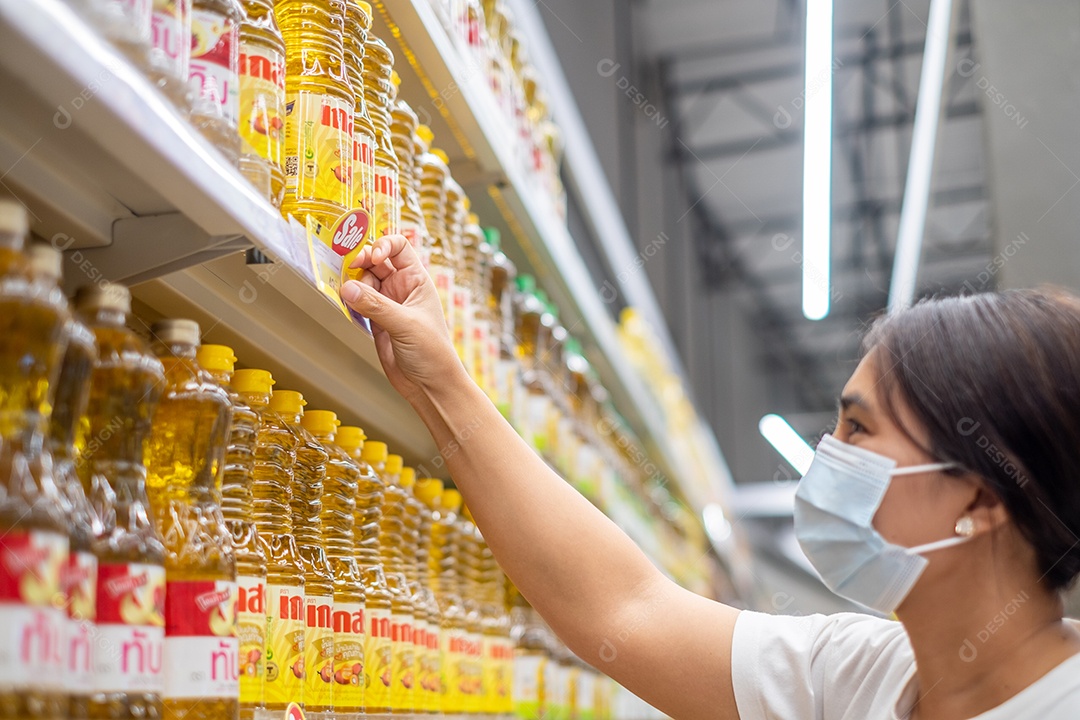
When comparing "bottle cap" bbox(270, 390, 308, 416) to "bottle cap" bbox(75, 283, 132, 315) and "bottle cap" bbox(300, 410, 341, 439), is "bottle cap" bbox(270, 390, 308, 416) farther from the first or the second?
"bottle cap" bbox(75, 283, 132, 315)

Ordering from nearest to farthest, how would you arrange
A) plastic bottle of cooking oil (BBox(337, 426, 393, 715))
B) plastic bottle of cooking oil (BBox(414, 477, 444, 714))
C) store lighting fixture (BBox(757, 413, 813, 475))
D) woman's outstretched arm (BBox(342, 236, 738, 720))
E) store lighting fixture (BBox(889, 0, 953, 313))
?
plastic bottle of cooking oil (BBox(337, 426, 393, 715)) → woman's outstretched arm (BBox(342, 236, 738, 720)) → plastic bottle of cooking oil (BBox(414, 477, 444, 714)) → store lighting fixture (BBox(889, 0, 953, 313)) → store lighting fixture (BBox(757, 413, 813, 475))

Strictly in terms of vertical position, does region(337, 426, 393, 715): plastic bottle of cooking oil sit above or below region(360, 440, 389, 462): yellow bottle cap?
below

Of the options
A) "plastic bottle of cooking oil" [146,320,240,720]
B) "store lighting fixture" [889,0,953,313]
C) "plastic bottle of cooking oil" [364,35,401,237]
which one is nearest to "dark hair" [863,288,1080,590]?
"plastic bottle of cooking oil" [364,35,401,237]

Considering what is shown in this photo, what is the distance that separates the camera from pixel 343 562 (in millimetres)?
1614

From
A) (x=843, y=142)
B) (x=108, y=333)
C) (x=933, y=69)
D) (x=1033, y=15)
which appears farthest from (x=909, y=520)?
(x=843, y=142)

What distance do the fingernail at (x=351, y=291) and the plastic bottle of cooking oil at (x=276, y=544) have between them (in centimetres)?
14

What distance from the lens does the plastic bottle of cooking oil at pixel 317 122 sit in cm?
138

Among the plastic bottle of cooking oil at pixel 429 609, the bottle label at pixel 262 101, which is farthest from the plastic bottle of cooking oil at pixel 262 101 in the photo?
the plastic bottle of cooking oil at pixel 429 609

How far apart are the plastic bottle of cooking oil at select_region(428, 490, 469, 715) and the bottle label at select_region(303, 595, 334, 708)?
55 centimetres

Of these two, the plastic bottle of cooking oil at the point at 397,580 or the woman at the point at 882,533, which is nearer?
the woman at the point at 882,533

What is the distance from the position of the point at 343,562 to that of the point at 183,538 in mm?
523

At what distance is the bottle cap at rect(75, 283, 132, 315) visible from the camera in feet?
3.41

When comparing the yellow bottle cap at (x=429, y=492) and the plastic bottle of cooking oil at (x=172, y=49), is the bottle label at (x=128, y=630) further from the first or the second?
the yellow bottle cap at (x=429, y=492)

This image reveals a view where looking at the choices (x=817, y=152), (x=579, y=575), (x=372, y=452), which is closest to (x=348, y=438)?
(x=372, y=452)
